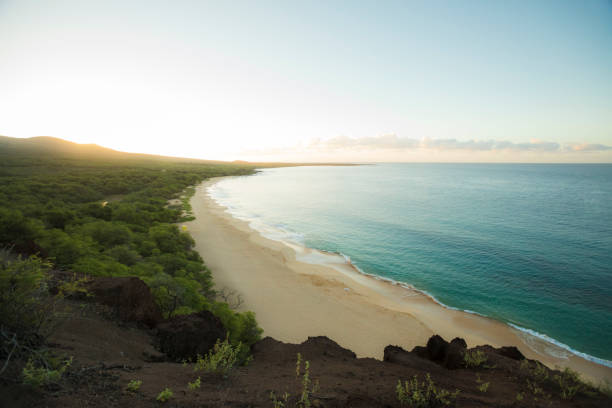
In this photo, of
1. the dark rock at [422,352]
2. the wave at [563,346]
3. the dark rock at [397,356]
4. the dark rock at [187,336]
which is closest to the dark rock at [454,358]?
the dark rock at [422,352]

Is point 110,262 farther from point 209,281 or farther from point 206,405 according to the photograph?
point 206,405

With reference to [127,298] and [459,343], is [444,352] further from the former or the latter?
[127,298]

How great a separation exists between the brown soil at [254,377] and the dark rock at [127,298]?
297mm

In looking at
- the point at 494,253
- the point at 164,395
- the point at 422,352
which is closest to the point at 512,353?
the point at 422,352

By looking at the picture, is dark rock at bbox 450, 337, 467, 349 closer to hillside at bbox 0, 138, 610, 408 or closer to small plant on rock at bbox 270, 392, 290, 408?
hillside at bbox 0, 138, 610, 408

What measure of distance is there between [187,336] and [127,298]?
8.48 feet

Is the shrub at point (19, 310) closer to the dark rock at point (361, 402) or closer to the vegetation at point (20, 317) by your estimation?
the vegetation at point (20, 317)

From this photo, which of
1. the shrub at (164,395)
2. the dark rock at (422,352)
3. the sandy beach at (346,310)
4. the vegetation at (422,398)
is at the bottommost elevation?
the sandy beach at (346,310)

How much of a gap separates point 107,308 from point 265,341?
17.9 ft

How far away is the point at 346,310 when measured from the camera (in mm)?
16156

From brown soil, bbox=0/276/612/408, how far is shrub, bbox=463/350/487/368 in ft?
0.53

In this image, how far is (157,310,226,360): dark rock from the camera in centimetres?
745

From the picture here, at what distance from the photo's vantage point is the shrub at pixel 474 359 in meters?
7.96

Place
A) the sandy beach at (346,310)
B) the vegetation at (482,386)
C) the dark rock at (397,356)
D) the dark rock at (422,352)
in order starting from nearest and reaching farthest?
1. the vegetation at (482,386)
2. the dark rock at (397,356)
3. the dark rock at (422,352)
4. the sandy beach at (346,310)
